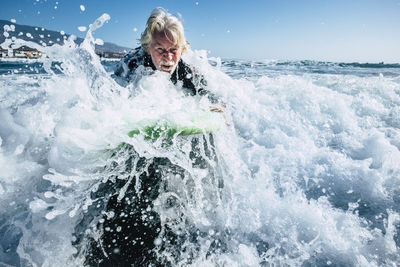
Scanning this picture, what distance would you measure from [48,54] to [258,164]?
10.1 ft

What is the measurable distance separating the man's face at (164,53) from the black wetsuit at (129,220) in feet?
5.02

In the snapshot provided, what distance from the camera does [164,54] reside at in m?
3.01

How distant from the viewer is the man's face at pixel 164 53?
9.65ft

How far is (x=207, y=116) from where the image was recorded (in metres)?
2.28

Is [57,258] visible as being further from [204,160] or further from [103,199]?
[204,160]

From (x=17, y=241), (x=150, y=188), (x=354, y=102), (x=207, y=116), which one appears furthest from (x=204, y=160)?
(x=354, y=102)

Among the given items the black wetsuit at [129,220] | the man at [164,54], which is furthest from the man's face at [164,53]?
the black wetsuit at [129,220]

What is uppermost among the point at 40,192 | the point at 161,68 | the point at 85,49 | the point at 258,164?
the point at 85,49

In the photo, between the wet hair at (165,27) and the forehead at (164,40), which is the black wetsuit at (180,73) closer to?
the wet hair at (165,27)

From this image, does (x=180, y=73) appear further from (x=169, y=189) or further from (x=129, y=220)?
(x=129, y=220)

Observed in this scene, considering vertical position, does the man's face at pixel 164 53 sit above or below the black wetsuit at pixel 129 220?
above

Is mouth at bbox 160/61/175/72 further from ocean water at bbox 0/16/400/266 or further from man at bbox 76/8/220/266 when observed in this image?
man at bbox 76/8/220/266

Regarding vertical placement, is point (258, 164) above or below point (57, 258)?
below

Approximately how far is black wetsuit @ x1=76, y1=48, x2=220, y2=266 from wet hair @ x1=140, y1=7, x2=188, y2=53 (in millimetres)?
1645
